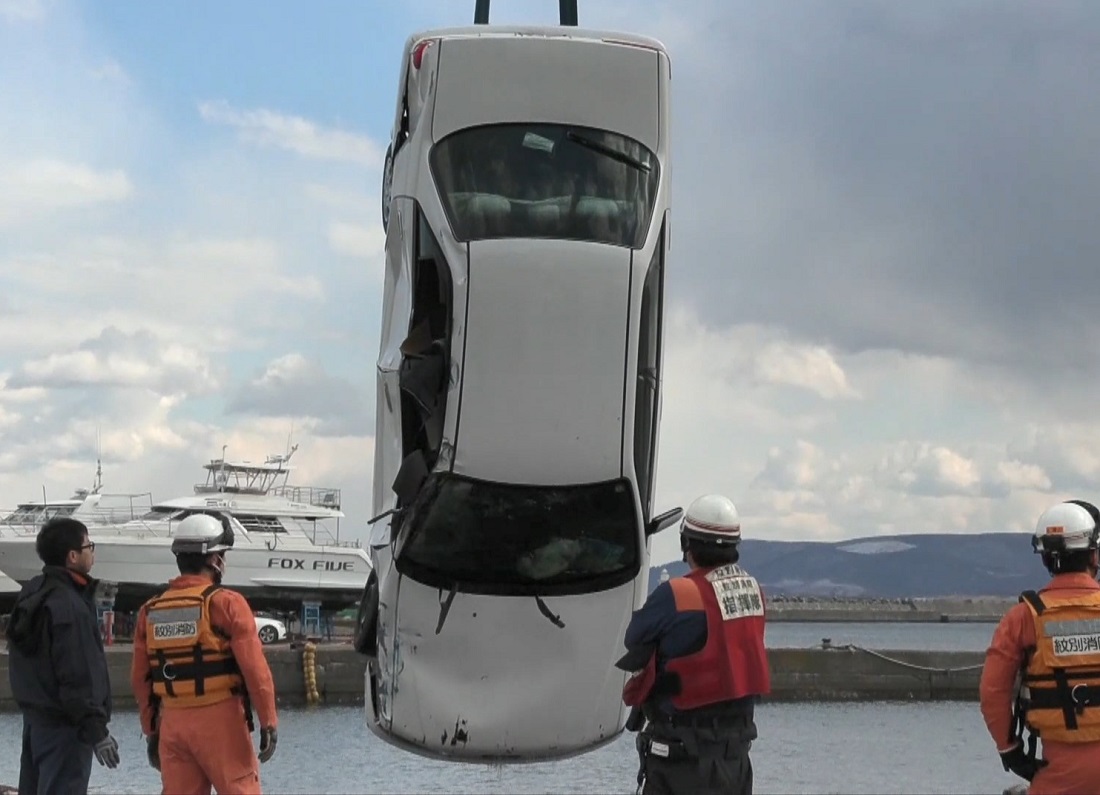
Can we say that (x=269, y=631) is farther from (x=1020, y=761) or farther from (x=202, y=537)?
(x=1020, y=761)

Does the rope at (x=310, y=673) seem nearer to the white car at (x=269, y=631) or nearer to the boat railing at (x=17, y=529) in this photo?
the white car at (x=269, y=631)

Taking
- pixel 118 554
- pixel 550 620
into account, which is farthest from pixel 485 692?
pixel 118 554

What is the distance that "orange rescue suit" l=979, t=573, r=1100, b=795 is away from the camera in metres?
6.02

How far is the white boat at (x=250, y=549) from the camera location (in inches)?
1949

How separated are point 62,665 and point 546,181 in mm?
4003

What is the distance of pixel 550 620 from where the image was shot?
29.6 feet

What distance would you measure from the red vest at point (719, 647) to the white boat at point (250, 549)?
43280 millimetres

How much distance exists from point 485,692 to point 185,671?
2524mm

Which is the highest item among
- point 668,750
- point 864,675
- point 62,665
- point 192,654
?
point 192,654

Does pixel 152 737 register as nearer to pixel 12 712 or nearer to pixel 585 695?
pixel 585 695

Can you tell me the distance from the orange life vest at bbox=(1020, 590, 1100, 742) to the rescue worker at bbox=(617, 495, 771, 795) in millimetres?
1136

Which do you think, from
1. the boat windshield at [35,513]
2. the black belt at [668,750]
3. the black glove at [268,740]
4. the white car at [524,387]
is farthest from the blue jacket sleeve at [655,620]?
the boat windshield at [35,513]

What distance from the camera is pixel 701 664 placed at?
248 inches

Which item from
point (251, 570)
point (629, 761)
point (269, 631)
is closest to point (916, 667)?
point (629, 761)
